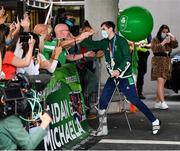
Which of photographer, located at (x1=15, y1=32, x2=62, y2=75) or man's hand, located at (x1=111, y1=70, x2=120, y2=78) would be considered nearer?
photographer, located at (x1=15, y1=32, x2=62, y2=75)

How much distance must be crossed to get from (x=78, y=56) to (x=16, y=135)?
12.6 ft

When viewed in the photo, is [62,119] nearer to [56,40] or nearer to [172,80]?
[56,40]

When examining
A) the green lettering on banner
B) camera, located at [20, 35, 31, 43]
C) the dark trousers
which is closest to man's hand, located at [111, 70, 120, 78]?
the green lettering on banner

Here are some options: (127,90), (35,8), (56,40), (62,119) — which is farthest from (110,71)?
(35,8)

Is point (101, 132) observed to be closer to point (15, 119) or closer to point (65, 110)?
point (65, 110)

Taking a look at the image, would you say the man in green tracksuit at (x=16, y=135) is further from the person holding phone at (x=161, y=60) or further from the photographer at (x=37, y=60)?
the person holding phone at (x=161, y=60)

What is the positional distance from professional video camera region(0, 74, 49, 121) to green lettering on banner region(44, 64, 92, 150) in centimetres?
56

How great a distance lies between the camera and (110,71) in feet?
29.7

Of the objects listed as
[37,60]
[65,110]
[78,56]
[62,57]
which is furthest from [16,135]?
[78,56]

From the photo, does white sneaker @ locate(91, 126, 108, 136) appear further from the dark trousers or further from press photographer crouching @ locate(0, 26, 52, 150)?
the dark trousers

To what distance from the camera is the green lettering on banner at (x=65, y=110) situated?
7.36m

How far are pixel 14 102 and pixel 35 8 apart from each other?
1654cm

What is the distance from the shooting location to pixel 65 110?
8.02 m

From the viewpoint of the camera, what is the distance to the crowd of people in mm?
6484
